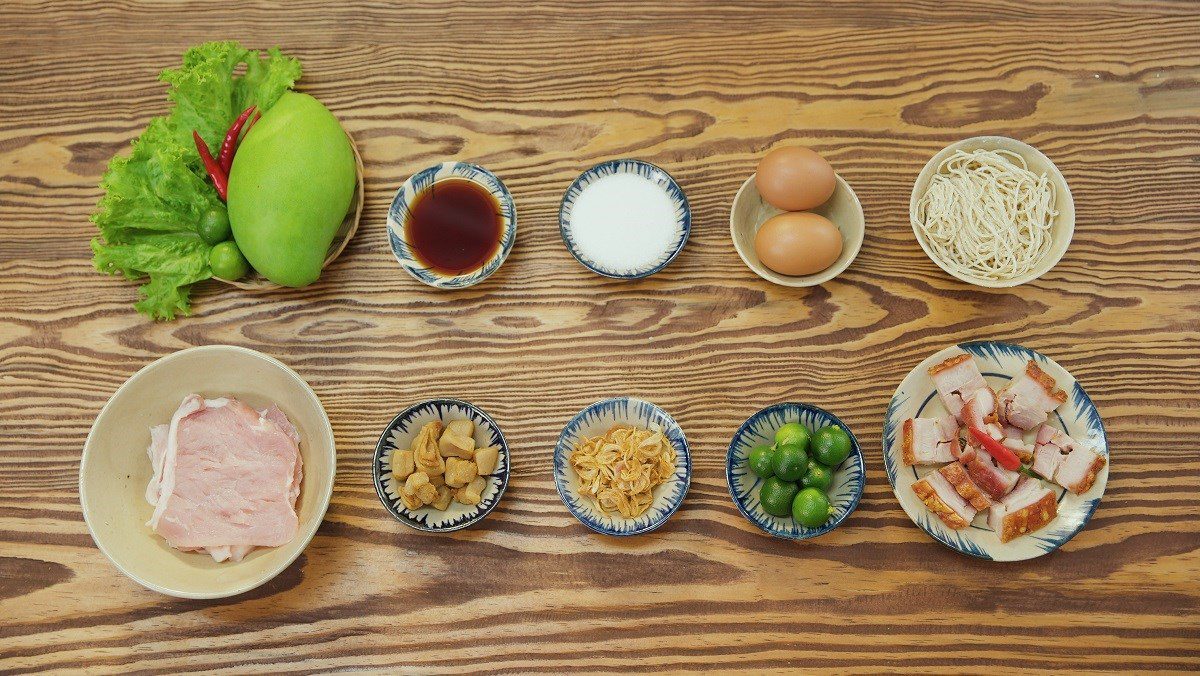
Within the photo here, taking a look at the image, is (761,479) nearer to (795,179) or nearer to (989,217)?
(795,179)

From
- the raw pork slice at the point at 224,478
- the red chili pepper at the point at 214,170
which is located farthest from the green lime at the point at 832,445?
the red chili pepper at the point at 214,170

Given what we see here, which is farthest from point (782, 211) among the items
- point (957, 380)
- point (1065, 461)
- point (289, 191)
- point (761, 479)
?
point (289, 191)

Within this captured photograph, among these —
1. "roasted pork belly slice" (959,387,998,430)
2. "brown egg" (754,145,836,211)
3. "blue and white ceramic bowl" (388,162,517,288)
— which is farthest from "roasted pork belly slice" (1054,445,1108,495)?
"blue and white ceramic bowl" (388,162,517,288)

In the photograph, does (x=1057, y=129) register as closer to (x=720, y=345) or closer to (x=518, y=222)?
(x=720, y=345)

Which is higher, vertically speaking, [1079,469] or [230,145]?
[230,145]

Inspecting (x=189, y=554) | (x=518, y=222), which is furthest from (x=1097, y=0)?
(x=189, y=554)

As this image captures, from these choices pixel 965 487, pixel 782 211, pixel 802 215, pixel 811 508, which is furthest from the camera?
pixel 782 211
